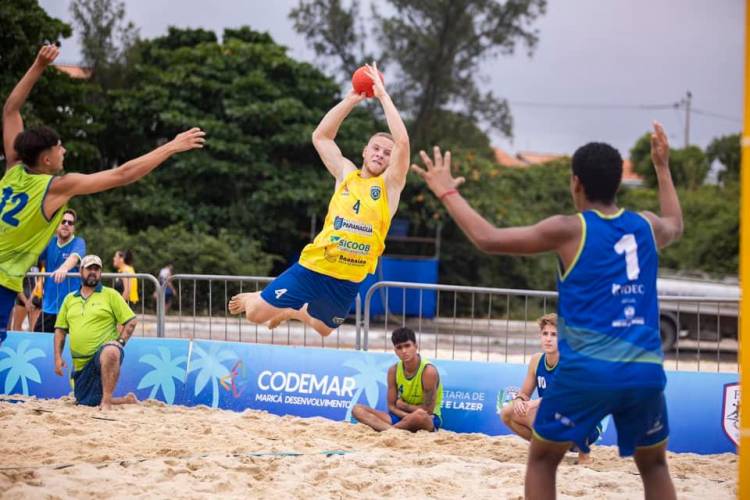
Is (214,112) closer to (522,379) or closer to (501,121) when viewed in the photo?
(501,121)

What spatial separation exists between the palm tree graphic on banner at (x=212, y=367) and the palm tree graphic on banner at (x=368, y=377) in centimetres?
127

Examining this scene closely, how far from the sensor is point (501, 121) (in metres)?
25.7

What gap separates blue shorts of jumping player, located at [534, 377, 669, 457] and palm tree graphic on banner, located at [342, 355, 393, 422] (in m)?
4.76

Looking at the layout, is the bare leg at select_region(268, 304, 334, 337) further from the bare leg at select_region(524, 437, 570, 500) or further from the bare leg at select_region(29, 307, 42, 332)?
the bare leg at select_region(29, 307, 42, 332)

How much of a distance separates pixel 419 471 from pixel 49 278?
5537 mm

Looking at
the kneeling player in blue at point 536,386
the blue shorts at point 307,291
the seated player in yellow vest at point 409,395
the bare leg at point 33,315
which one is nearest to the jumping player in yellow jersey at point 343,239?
the blue shorts at point 307,291

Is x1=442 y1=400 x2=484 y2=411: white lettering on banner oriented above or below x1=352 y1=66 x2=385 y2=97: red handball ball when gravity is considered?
below

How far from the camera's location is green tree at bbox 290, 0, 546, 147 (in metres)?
24.5

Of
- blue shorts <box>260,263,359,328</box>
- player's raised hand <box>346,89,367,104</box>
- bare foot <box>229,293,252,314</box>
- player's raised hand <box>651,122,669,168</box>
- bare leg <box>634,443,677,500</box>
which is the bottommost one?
bare leg <box>634,443,677,500</box>

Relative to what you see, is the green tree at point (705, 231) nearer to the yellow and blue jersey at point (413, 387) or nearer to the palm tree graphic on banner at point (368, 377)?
the palm tree graphic on banner at point (368, 377)

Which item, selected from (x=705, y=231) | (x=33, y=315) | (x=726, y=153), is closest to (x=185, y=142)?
(x=33, y=315)

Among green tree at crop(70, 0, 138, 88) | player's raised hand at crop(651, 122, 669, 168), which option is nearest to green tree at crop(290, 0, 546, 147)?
green tree at crop(70, 0, 138, 88)

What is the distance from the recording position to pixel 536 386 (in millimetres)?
8234

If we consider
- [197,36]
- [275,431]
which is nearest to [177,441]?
[275,431]
